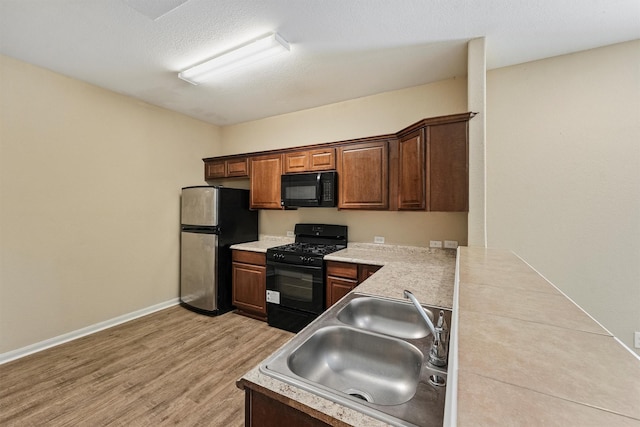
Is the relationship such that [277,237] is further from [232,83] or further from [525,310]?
[525,310]

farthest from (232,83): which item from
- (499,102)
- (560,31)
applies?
(560,31)

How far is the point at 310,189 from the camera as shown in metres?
3.07

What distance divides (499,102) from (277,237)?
3063 millimetres

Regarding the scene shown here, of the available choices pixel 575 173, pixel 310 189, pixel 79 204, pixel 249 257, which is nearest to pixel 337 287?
pixel 310 189

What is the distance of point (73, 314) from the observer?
8.85 ft

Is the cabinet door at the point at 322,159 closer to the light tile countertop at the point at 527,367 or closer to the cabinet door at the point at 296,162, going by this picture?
the cabinet door at the point at 296,162

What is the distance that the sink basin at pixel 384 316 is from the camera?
1.35 meters

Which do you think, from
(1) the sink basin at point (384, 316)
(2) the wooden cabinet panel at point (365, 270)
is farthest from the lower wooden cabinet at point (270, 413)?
(2) the wooden cabinet panel at point (365, 270)

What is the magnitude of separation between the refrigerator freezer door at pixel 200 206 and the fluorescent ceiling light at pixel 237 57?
1299 millimetres

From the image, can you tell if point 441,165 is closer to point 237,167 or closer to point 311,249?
point 311,249

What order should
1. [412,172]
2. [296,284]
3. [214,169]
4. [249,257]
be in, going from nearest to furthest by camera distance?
[412,172] → [296,284] → [249,257] → [214,169]

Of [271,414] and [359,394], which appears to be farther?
[359,394]

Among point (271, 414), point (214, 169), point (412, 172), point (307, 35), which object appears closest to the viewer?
point (271, 414)

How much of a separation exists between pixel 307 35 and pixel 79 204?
9.52ft
